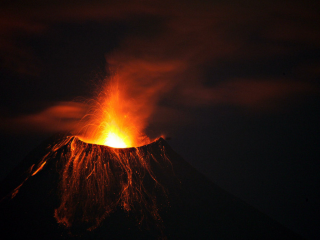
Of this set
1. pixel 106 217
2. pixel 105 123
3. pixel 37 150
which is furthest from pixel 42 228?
pixel 105 123

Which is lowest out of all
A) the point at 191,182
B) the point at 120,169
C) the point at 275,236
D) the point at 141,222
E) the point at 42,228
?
the point at 275,236

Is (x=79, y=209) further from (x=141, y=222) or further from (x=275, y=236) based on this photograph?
(x=275, y=236)

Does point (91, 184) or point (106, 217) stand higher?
point (91, 184)

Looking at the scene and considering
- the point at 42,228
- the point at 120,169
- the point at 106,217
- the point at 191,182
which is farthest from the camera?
the point at 191,182

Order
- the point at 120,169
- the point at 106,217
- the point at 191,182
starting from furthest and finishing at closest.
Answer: the point at 191,182, the point at 120,169, the point at 106,217
